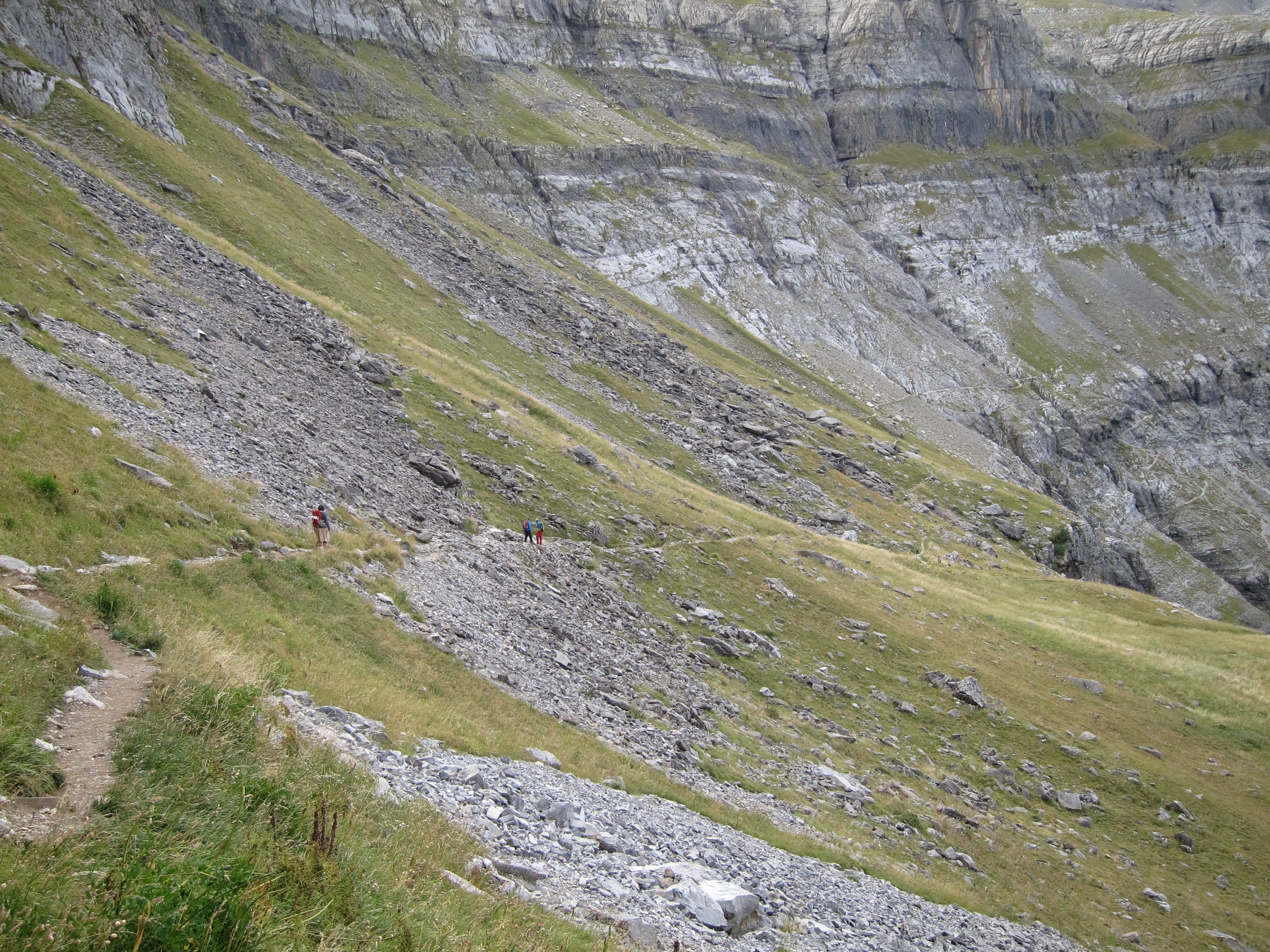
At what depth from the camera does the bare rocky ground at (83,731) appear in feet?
22.1

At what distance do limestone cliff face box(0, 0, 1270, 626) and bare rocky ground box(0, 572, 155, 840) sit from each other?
55.2 metres

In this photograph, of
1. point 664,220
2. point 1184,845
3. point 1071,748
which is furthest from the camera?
point 664,220

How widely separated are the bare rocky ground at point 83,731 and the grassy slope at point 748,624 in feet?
3.02

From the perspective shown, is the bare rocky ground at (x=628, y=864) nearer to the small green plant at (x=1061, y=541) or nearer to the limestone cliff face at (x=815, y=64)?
the small green plant at (x=1061, y=541)

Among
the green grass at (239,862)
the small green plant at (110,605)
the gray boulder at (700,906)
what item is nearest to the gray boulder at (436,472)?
the small green plant at (110,605)

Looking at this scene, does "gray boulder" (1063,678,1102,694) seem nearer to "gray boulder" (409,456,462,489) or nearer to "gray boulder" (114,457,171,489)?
"gray boulder" (409,456,462,489)

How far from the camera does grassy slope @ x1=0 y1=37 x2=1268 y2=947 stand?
1711 cm

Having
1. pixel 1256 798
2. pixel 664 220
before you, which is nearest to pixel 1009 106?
pixel 664 220

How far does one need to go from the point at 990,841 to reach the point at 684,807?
1330 cm

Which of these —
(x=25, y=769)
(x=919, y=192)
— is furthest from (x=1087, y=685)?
(x=919, y=192)

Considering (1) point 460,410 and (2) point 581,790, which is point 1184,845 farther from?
(1) point 460,410

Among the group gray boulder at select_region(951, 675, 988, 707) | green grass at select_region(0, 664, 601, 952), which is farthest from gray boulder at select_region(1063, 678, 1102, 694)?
green grass at select_region(0, 664, 601, 952)

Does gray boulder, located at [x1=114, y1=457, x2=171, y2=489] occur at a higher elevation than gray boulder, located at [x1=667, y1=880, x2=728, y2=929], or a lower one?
higher

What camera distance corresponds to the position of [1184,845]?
29703 millimetres
